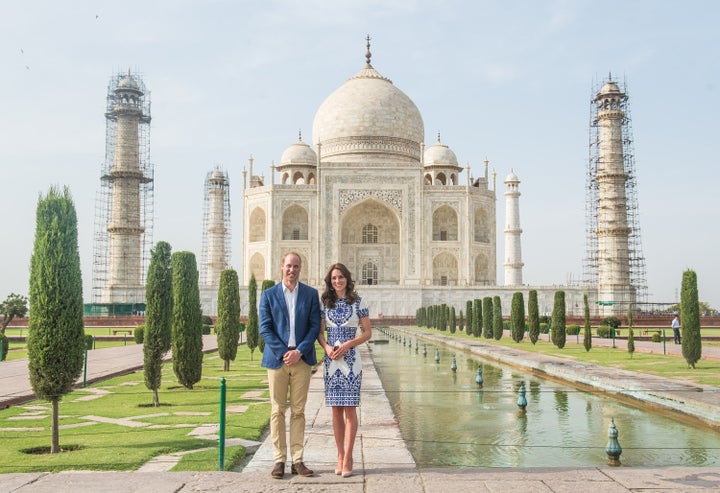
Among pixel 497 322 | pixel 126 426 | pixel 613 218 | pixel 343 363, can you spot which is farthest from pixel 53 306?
pixel 613 218

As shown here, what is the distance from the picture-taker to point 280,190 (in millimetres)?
34844

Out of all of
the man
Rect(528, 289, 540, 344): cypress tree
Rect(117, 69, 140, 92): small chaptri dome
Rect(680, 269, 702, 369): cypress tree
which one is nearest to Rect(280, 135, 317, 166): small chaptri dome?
Rect(117, 69, 140, 92): small chaptri dome

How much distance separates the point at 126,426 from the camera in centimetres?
557

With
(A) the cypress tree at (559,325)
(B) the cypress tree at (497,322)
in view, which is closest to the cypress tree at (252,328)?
(A) the cypress tree at (559,325)

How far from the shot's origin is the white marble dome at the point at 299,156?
3800 cm

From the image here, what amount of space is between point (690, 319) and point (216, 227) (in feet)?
111

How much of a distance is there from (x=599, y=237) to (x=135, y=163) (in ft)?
74.8

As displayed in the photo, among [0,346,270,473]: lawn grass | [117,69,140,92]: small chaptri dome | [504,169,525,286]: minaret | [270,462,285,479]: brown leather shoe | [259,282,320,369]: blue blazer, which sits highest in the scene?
[117,69,140,92]: small chaptri dome

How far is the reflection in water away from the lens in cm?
Answer: 466

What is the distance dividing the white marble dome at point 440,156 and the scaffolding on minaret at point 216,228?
1262 cm

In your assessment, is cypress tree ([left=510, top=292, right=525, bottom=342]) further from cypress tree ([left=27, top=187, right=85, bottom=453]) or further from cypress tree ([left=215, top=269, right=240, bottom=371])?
cypress tree ([left=27, top=187, right=85, bottom=453])

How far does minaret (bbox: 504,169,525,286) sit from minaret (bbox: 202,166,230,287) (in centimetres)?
1623

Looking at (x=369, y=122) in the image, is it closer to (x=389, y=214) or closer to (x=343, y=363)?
(x=389, y=214)

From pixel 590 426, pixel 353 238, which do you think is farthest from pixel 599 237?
pixel 590 426
